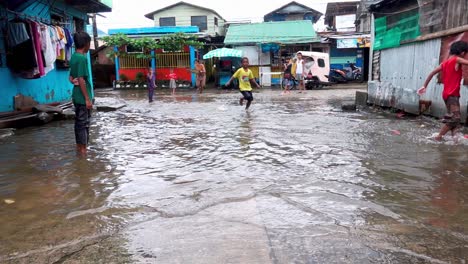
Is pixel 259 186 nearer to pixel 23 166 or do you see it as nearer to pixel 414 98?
pixel 23 166

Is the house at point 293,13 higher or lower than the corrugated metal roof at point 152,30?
higher

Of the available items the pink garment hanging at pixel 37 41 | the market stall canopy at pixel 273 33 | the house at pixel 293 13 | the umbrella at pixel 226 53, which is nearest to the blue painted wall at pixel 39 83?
the pink garment hanging at pixel 37 41

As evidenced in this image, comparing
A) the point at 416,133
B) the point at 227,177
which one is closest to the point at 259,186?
the point at 227,177

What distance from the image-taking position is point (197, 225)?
10.8 feet

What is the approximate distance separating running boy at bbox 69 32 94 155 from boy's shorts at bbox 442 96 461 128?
5617 millimetres

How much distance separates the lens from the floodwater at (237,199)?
2818 millimetres

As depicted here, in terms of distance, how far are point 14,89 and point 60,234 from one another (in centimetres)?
793

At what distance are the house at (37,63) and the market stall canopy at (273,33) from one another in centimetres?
1272

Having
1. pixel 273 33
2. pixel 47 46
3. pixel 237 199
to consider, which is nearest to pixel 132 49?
pixel 273 33

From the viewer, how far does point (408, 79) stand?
33.8 ft

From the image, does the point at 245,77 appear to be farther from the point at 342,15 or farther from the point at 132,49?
the point at 342,15

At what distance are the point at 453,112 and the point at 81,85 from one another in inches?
226

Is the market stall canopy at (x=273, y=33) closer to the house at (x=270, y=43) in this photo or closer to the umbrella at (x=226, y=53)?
the house at (x=270, y=43)

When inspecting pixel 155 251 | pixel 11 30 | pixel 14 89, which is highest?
pixel 11 30
